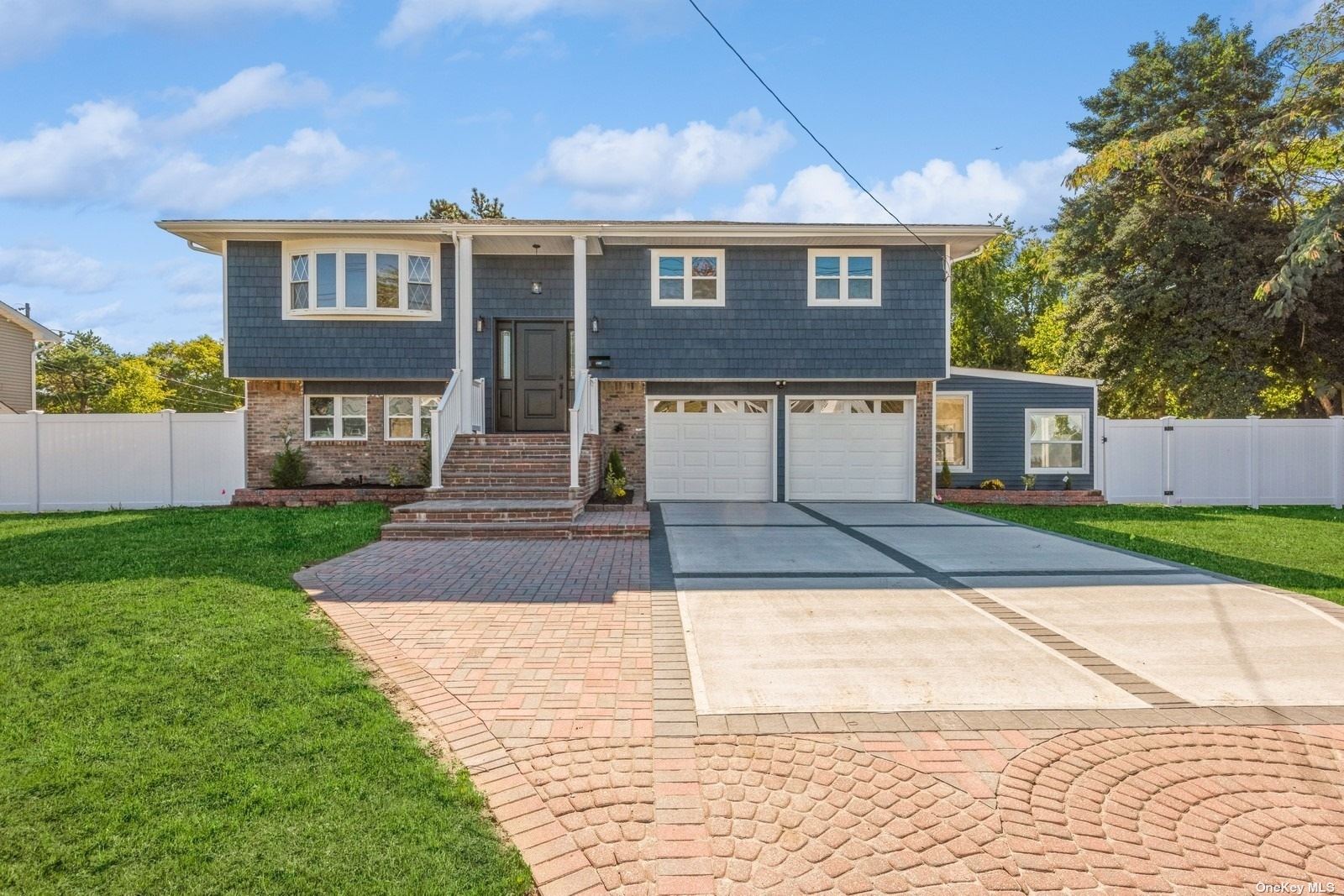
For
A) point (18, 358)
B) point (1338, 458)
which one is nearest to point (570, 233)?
point (1338, 458)

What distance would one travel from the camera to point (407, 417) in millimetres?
13570

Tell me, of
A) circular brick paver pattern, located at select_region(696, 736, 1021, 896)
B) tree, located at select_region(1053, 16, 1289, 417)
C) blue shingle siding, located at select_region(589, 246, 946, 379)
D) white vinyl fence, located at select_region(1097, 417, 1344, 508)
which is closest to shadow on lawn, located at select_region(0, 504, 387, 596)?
circular brick paver pattern, located at select_region(696, 736, 1021, 896)

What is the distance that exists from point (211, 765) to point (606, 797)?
1.68m

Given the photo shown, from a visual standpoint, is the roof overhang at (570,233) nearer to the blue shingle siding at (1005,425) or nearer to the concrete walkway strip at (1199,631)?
the blue shingle siding at (1005,425)

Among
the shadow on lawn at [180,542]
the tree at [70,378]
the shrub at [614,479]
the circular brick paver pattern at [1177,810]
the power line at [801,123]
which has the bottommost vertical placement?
the circular brick paver pattern at [1177,810]

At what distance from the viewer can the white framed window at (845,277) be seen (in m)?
13.2

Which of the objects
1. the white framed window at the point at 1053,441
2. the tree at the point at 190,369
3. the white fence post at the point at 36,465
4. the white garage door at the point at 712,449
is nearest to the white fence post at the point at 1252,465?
the white framed window at the point at 1053,441

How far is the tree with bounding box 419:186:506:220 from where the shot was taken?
105 ft

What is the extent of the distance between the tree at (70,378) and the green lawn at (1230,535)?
3938cm

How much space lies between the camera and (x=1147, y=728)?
338 cm

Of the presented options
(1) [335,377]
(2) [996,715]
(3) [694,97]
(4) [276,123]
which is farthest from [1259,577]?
(4) [276,123]

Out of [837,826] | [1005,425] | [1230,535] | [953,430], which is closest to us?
[837,826]

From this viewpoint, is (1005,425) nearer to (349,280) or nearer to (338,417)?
(349,280)

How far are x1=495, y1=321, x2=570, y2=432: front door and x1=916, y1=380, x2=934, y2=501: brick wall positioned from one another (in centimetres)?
712
